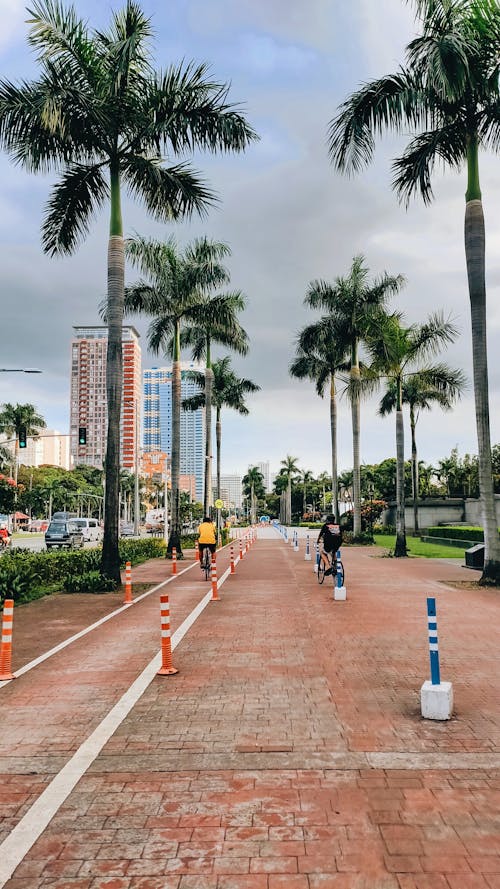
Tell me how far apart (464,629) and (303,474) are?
115127 millimetres

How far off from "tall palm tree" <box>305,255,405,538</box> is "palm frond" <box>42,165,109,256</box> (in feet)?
69.0

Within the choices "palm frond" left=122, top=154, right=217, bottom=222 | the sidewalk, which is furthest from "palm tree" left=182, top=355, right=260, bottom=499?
the sidewalk

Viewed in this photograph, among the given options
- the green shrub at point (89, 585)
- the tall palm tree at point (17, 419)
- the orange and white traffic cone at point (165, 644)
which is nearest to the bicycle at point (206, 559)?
the green shrub at point (89, 585)

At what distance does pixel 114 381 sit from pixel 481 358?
9.73 metres

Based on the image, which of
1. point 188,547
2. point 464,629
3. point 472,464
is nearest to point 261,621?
point 464,629

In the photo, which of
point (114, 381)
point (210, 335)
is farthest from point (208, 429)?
point (114, 381)

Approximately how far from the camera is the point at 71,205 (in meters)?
18.5

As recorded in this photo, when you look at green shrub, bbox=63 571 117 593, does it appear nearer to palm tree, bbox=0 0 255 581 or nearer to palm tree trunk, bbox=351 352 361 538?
palm tree, bbox=0 0 255 581

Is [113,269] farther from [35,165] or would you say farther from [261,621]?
[261,621]

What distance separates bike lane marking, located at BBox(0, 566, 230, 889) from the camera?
3.79 metres

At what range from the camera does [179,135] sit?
1755 cm

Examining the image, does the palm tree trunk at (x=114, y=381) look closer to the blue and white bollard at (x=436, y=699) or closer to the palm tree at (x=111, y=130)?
the palm tree at (x=111, y=130)

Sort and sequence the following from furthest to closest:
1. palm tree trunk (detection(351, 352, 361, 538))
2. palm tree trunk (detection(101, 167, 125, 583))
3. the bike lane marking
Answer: palm tree trunk (detection(351, 352, 361, 538)) < palm tree trunk (detection(101, 167, 125, 583)) < the bike lane marking

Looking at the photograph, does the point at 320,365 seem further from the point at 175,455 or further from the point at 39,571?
the point at 39,571
